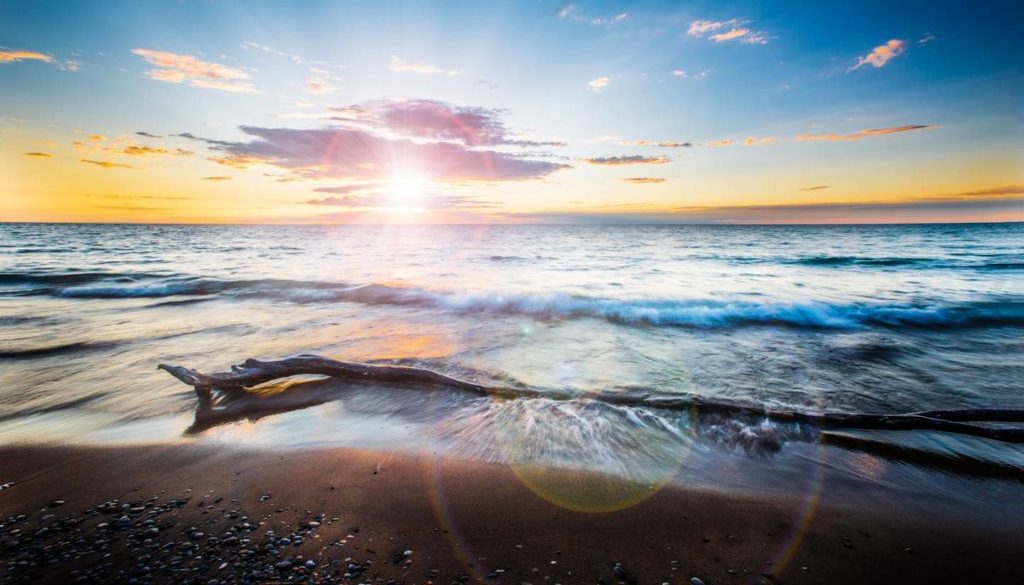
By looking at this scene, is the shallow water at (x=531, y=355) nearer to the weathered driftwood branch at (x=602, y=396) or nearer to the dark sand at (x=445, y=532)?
the weathered driftwood branch at (x=602, y=396)

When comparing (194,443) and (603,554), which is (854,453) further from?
(194,443)

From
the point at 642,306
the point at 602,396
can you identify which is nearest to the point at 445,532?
the point at 602,396

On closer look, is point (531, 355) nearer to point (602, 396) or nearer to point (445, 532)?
point (602, 396)

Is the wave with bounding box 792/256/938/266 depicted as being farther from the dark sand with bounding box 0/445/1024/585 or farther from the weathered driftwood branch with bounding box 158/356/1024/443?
the dark sand with bounding box 0/445/1024/585

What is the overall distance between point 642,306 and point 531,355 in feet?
20.2

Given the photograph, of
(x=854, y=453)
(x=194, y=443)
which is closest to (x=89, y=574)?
(x=194, y=443)

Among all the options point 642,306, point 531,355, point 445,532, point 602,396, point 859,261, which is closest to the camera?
point 445,532

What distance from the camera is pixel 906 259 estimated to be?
2866cm

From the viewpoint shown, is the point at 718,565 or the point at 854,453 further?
the point at 854,453

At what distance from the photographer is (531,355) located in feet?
27.5

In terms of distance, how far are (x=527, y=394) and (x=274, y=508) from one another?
3519mm

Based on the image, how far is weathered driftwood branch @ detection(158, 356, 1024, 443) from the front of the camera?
4.80 metres

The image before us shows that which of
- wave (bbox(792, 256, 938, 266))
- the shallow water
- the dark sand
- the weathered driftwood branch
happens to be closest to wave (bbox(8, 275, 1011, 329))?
the shallow water

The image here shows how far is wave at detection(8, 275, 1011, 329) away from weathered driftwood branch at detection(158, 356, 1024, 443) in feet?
19.2
